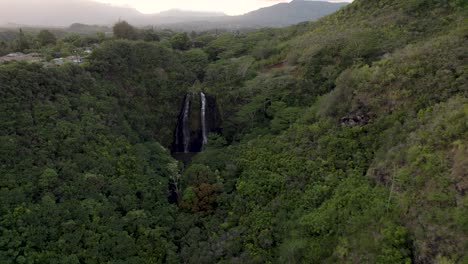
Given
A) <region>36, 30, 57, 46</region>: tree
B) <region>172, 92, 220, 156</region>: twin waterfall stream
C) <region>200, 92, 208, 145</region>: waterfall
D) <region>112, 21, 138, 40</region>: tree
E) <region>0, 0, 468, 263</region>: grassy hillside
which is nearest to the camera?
<region>0, 0, 468, 263</region>: grassy hillside

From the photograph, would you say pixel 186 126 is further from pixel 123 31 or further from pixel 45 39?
pixel 45 39

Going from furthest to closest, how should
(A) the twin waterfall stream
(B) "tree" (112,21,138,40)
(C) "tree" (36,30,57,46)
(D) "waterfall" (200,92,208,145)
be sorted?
(B) "tree" (112,21,138,40)
(C) "tree" (36,30,57,46)
(A) the twin waterfall stream
(D) "waterfall" (200,92,208,145)

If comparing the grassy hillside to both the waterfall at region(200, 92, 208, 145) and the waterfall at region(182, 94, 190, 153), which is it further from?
the waterfall at region(200, 92, 208, 145)

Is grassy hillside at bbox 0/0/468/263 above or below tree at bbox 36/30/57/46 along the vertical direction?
below

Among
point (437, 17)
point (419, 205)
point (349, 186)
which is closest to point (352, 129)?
point (349, 186)

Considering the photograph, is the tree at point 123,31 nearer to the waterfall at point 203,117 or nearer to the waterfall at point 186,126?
the waterfall at point 186,126

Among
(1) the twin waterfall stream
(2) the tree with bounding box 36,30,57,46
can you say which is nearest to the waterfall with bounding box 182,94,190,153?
(1) the twin waterfall stream

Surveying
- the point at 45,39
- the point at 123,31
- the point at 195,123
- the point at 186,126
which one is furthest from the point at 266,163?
the point at 45,39

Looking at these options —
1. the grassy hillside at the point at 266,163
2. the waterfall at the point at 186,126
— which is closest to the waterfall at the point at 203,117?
the waterfall at the point at 186,126

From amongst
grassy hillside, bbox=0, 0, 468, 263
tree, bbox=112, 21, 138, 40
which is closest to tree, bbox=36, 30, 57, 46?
tree, bbox=112, 21, 138, 40

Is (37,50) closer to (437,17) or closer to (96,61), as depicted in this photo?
(96,61)

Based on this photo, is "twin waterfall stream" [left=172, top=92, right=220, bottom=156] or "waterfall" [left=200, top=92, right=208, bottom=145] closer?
"waterfall" [left=200, top=92, right=208, bottom=145]
